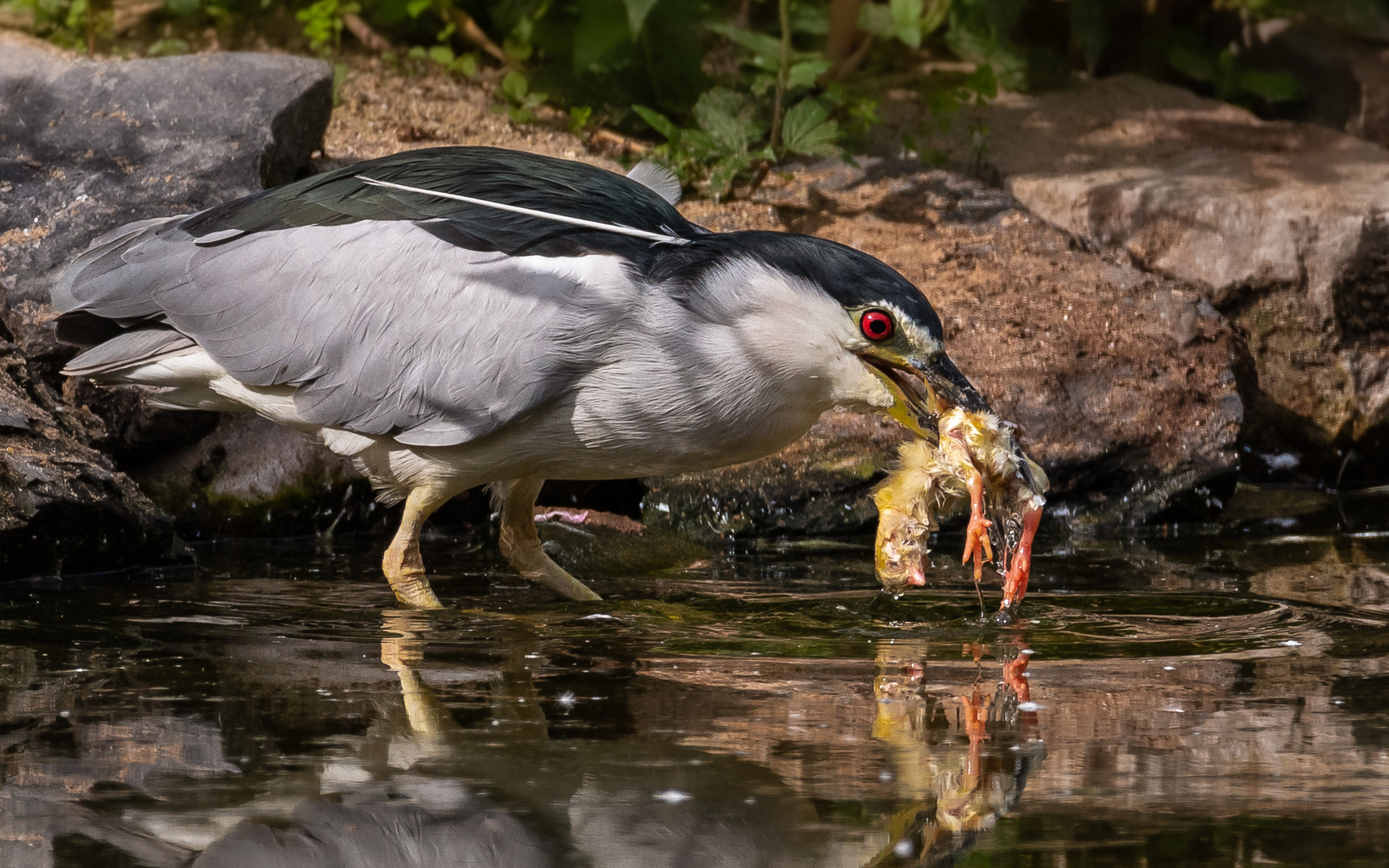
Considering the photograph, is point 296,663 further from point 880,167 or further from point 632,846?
point 880,167

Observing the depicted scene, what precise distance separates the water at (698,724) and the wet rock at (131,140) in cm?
174

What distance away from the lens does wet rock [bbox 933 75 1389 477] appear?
7.18 meters

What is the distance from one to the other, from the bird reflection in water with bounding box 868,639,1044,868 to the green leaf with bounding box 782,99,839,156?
3979mm

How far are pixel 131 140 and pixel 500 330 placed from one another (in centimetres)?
303

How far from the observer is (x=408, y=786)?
105 inches

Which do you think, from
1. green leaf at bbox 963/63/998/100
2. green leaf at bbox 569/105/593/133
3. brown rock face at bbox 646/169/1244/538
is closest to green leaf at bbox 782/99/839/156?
brown rock face at bbox 646/169/1244/538

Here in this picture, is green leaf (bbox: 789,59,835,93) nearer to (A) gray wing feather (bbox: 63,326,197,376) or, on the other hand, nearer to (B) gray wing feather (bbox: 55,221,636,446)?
(B) gray wing feather (bbox: 55,221,636,446)

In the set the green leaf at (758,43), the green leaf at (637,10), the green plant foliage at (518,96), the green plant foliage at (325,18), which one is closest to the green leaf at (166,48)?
the green plant foliage at (325,18)

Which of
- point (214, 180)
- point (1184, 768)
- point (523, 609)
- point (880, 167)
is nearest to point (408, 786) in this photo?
point (1184, 768)

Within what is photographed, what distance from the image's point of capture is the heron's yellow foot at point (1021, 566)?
4.02 meters

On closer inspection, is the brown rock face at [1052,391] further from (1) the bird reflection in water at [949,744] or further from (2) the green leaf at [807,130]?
(1) the bird reflection in water at [949,744]

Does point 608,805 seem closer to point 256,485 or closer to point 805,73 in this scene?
point 256,485

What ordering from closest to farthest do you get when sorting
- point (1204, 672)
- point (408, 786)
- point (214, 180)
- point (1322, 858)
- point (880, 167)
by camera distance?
point (1322, 858)
point (408, 786)
point (1204, 672)
point (214, 180)
point (880, 167)

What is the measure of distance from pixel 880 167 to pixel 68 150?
→ 4.02 m
